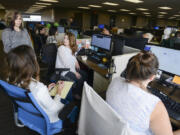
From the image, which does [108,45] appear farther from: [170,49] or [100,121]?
[100,121]

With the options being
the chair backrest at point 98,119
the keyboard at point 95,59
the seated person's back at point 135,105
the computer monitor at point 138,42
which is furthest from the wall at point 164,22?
the chair backrest at point 98,119

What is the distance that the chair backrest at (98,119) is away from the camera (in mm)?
661

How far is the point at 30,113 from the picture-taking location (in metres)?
1.14

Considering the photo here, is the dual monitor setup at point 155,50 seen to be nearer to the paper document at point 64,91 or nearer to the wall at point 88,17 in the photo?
the paper document at point 64,91

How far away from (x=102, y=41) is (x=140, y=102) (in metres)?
1.76

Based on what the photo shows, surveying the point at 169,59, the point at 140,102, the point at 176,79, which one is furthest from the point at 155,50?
the point at 140,102

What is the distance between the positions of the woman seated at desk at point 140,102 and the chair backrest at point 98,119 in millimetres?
167

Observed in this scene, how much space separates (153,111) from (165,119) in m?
0.11

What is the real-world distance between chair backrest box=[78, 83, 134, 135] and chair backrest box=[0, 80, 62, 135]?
28cm

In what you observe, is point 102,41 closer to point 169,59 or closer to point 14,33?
point 169,59

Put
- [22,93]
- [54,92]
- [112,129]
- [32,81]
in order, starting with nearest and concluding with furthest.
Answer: [112,129], [22,93], [32,81], [54,92]

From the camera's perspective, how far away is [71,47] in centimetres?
223

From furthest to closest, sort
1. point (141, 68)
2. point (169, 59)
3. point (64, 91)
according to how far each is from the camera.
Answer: point (169, 59) < point (64, 91) < point (141, 68)

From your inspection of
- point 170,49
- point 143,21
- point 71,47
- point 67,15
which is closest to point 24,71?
point 71,47
